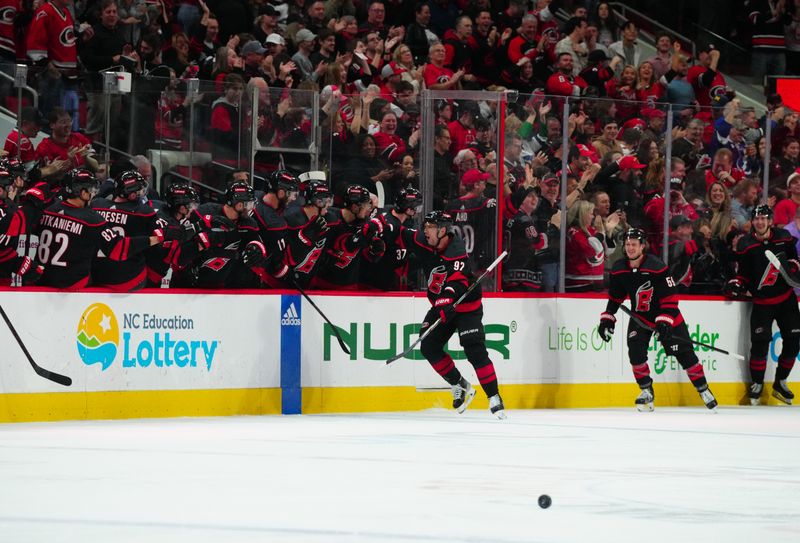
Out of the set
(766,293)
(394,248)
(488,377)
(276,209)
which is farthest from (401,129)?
(766,293)

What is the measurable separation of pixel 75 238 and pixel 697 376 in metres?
5.54

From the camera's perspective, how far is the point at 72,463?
8.12 m

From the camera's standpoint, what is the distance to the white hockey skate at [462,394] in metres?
12.6

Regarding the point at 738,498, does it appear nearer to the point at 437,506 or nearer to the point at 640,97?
the point at 437,506

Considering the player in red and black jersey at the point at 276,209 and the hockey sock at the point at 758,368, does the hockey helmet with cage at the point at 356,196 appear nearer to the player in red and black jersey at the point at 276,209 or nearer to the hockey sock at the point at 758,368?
the player in red and black jersey at the point at 276,209

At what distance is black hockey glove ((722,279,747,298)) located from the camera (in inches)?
578

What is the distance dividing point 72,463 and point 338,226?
4.89 metres

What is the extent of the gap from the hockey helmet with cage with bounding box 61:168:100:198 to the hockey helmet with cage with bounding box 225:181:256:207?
1168 millimetres

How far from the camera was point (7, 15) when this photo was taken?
1400 centimetres

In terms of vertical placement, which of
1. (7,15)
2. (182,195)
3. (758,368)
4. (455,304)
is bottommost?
(758,368)

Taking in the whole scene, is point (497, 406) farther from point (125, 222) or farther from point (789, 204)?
point (789, 204)

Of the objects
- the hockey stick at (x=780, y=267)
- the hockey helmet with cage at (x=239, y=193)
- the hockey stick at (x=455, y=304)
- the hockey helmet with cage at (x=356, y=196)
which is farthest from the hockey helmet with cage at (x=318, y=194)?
the hockey stick at (x=780, y=267)

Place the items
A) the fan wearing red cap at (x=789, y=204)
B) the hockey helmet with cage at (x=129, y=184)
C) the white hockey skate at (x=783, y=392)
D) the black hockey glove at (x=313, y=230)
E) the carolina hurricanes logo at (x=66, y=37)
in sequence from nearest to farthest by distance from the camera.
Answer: the hockey helmet with cage at (x=129, y=184), the black hockey glove at (x=313, y=230), the carolina hurricanes logo at (x=66, y=37), the white hockey skate at (x=783, y=392), the fan wearing red cap at (x=789, y=204)

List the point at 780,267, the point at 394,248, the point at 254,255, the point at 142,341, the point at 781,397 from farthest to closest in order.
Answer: the point at 781,397, the point at 780,267, the point at 394,248, the point at 254,255, the point at 142,341
